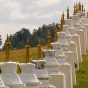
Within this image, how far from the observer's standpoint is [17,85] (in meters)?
18.3

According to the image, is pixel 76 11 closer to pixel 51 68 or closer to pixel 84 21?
pixel 84 21

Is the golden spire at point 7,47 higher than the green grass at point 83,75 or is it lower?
higher

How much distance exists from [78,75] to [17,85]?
2099 cm

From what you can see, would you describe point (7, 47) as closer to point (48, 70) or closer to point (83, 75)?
point (48, 70)

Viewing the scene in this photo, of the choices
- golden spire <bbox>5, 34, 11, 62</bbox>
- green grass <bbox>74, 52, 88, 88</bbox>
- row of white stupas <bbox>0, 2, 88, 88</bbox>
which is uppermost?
golden spire <bbox>5, 34, 11, 62</bbox>

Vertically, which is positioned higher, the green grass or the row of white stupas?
the row of white stupas

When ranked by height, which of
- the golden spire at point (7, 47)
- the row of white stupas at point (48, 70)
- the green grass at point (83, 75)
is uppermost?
the golden spire at point (7, 47)

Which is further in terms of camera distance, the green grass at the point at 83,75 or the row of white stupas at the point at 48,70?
the green grass at the point at 83,75

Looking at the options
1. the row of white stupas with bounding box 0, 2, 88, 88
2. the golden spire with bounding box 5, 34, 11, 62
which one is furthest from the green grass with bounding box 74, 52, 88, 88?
the golden spire with bounding box 5, 34, 11, 62

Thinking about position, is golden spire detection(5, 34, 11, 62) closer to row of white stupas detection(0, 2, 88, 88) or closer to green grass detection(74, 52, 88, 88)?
row of white stupas detection(0, 2, 88, 88)

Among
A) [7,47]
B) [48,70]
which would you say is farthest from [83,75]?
[7,47]

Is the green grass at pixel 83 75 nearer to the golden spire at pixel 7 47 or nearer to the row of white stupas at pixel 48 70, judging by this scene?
the row of white stupas at pixel 48 70

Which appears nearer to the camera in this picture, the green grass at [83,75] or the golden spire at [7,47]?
the golden spire at [7,47]

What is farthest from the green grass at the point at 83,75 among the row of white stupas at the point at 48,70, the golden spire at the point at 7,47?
the golden spire at the point at 7,47
